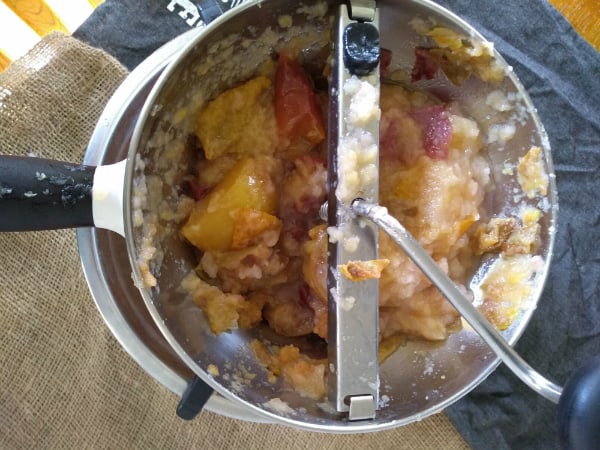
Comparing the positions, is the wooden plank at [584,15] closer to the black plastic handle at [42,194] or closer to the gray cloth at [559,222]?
the gray cloth at [559,222]

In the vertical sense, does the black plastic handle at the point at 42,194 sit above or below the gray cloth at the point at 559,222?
above

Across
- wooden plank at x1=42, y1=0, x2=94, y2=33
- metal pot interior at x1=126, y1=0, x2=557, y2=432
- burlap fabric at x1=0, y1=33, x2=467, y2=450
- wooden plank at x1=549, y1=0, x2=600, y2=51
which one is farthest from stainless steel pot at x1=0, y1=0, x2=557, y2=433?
wooden plank at x1=549, y1=0, x2=600, y2=51

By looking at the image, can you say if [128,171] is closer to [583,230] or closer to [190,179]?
[190,179]

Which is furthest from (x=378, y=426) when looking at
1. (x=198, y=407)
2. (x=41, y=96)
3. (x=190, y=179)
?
(x=41, y=96)

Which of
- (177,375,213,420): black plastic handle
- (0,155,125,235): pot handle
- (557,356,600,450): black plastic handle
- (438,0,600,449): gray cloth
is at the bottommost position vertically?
(438,0,600,449): gray cloth

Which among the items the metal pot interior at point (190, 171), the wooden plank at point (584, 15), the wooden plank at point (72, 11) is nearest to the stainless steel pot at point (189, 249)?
the metal pot interior at point (190, 171)

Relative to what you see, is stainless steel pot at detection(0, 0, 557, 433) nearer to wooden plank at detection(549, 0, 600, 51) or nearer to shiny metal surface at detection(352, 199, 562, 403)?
shiny metal surface at detection(352, 199, 562, 403)

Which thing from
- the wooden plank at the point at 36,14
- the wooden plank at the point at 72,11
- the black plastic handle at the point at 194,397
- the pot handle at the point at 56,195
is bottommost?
the black plastic handle at the point at 194,397

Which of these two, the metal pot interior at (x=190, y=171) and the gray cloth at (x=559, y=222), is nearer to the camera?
the metal pot interior at (x=190, y=171)
